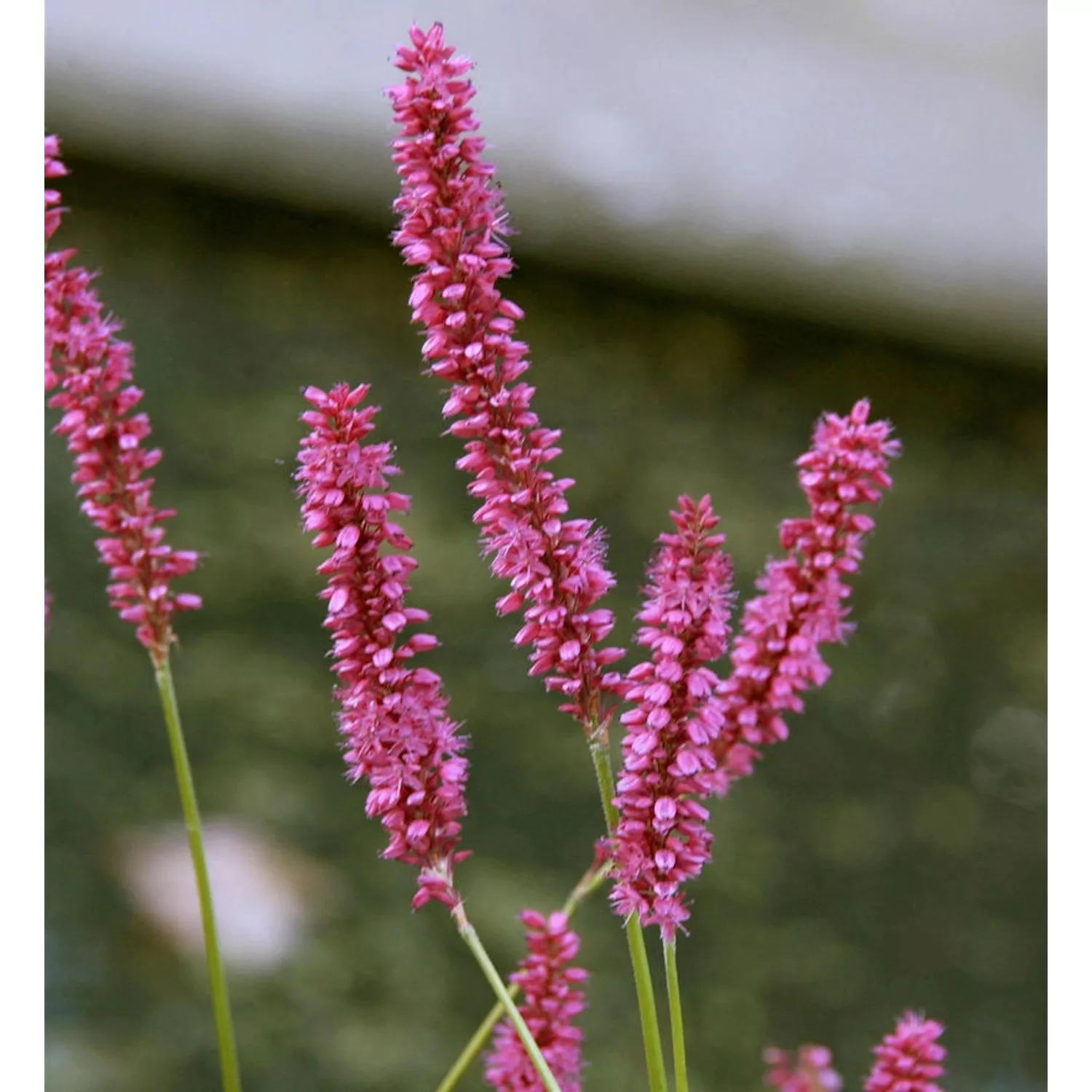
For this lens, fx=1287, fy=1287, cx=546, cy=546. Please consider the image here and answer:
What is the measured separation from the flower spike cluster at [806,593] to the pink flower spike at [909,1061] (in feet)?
0.39

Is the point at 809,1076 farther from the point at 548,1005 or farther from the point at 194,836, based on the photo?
the point at 194,836

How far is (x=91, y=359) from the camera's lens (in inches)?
18.1

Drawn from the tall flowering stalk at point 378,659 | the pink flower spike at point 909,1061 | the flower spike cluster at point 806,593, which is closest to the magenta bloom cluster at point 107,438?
the tall flowering stalk at point 378,659

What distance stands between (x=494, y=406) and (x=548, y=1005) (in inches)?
8.7

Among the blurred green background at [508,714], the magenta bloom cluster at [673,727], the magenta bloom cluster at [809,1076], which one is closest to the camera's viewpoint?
the magenta bloom cluster at [673,727]

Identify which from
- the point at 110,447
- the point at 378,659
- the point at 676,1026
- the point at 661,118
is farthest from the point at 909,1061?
the point at 661,118

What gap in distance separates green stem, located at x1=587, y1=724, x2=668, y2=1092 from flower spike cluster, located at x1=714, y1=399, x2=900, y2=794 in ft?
0.24

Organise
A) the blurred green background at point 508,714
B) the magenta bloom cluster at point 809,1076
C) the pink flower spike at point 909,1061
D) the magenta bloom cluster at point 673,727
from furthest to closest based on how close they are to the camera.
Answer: the blurred green background at point 508,714, the magenta bloom cluster at point 809,1076, the pink flower spike at point 909,1061, the magenta bloom cluster at point 673,727

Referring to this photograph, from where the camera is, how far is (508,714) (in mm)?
794

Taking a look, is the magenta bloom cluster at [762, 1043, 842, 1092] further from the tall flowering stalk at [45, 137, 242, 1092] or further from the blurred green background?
the tall flowering stalk at [45, 137, 242, 1092]

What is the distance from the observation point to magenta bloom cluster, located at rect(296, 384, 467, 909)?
0.38 m

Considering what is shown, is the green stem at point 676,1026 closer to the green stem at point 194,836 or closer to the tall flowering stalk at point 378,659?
the tall flowering stalk at point 378,659

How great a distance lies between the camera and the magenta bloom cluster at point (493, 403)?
38 cm
